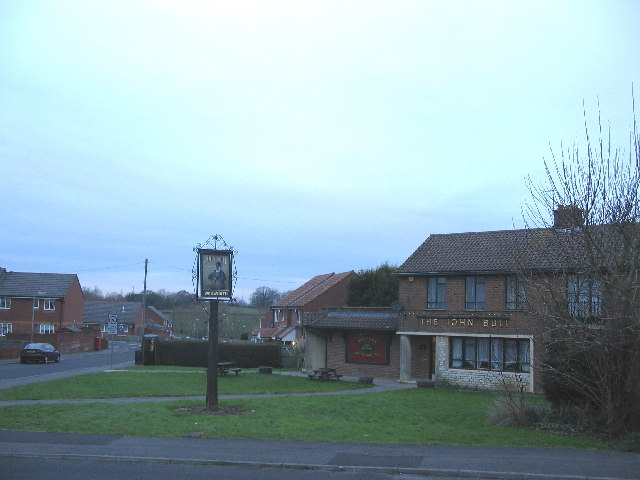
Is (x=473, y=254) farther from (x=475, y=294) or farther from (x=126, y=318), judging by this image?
(x=126, y=318)

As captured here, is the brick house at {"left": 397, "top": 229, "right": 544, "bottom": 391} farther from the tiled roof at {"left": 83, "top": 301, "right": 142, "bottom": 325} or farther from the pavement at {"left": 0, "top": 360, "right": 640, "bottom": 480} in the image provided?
the tiled roof at {"left": 83, "top": 301, "right": 142, "bottom": 325}

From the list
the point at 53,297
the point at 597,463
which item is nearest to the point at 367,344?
the point at 597,463

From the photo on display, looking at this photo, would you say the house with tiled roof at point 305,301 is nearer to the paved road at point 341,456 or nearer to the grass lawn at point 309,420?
the grass lawn at point 309,420

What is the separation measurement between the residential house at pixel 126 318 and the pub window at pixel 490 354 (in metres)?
62.7

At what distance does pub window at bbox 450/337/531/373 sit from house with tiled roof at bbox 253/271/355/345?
2794 centimetres

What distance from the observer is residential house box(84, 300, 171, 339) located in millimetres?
92438

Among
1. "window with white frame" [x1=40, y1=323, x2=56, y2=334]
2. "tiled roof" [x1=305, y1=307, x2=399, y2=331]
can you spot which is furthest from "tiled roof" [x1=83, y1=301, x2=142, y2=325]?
"tiled roof" [x1=305, y1=307, x2=399, y2=331]

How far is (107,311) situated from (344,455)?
87.9 metres

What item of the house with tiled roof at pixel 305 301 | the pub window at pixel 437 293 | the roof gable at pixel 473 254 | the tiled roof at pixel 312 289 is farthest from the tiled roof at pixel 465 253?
the tiled roof at pixel 312 289

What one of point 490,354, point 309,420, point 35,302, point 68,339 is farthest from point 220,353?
point 35,302

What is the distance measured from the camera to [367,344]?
35.2 meters

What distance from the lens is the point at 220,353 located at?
1704 inches

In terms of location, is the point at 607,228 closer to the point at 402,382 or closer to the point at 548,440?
the point at 548,440

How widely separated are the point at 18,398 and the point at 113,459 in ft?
36.1
